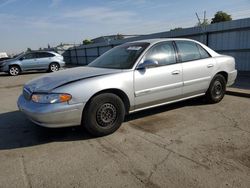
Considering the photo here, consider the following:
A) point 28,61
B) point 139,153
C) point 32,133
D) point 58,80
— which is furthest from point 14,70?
point 139,153

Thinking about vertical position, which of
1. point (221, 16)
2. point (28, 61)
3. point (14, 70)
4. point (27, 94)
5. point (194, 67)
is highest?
point (221, 16)

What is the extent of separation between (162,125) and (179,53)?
152cm

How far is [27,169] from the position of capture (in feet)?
10.9

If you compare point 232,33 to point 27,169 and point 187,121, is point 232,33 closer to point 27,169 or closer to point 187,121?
point 187,121

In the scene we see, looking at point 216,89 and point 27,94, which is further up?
point 27,94

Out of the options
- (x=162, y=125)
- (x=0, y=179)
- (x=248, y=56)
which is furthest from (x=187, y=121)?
(x=248, y=56)

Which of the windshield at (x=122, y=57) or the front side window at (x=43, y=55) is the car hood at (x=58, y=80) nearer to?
the windshield at (x=122, y=57)

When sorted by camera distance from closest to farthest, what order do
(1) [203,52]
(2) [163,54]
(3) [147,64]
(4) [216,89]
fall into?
(3) [147,64] < (2) [163,54] < (1) [203,52] < (4) [216,89]

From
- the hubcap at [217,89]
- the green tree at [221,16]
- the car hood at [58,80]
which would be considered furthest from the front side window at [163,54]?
the green tree at [221,16]

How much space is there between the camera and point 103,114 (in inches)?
167

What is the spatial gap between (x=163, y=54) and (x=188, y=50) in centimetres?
73

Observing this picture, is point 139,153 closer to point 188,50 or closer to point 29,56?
point 188,50

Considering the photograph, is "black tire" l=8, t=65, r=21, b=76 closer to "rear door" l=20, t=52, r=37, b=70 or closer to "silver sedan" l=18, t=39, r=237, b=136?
"rear door" l=20, t=52, r=37, b=70

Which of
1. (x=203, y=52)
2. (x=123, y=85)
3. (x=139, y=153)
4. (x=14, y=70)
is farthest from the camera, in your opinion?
(x=14, y=70)
